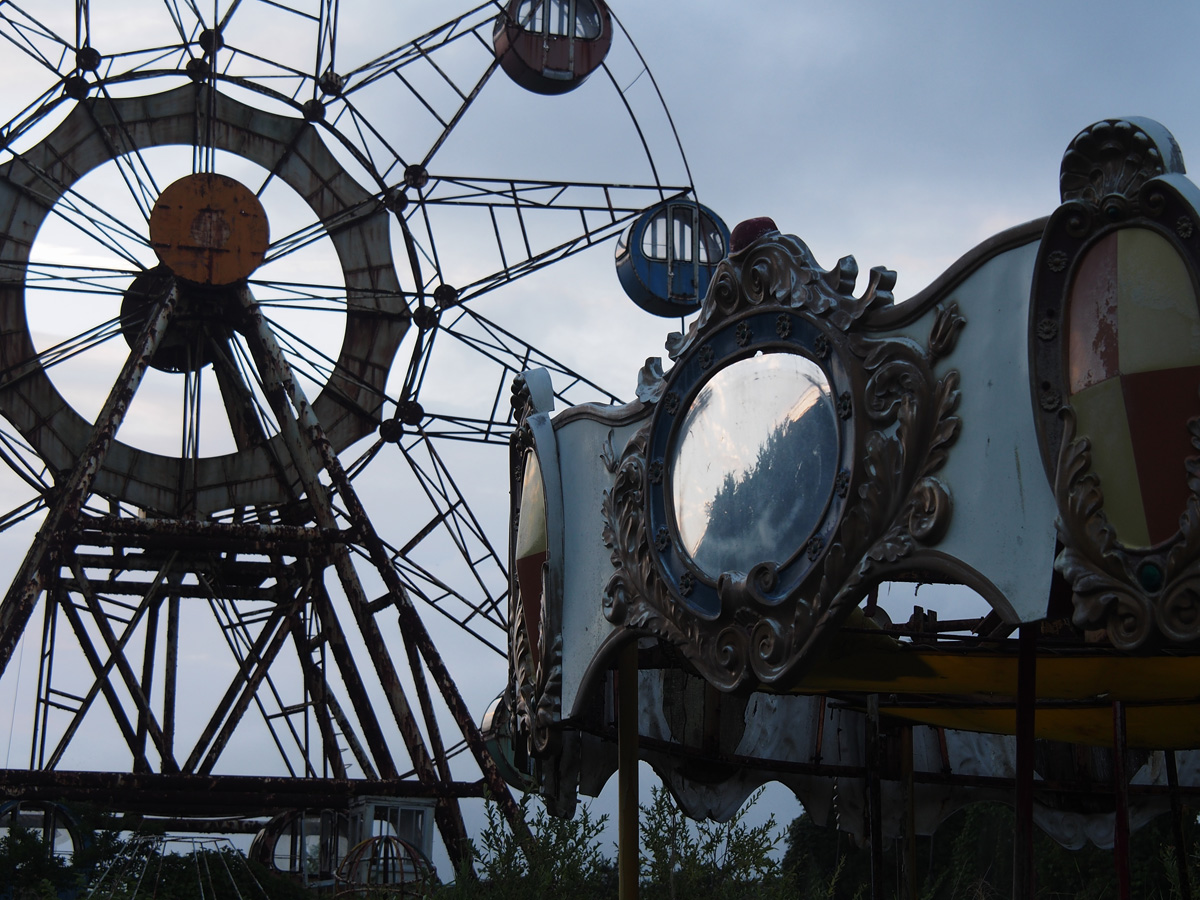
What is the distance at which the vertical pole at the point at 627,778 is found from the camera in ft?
21.7

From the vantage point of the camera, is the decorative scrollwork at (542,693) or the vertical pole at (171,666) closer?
the decorative scrollwork at (542,693)

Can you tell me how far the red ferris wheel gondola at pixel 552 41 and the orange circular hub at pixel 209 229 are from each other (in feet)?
13.4

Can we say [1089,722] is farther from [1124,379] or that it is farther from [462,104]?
[462,104]

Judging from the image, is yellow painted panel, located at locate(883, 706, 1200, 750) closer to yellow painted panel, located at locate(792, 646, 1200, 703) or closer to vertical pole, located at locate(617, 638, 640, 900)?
yellow painted panel, located at locate(792, 646, 1200, 703)

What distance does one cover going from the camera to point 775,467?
5281 mm

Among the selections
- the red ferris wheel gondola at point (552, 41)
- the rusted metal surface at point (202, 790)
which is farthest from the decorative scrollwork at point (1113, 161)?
the red ferris wheel gondola at point (552, 41)

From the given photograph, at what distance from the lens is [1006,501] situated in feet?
13.9

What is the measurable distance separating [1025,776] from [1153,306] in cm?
199

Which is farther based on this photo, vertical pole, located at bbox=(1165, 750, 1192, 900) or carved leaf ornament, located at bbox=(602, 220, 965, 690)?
vertical pole, located at bbox=(1165, 750, 1192, 900)

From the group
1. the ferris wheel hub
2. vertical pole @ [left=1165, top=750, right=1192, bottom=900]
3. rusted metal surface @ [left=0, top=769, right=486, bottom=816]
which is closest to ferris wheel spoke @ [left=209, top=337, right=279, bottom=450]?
the ferris wheel hub

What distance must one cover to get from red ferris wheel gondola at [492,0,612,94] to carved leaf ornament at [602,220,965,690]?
11862 mm

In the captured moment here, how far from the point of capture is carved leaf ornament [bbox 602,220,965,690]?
183 inches

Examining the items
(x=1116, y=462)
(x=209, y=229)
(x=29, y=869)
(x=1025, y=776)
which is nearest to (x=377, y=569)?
(x=209, y=229)

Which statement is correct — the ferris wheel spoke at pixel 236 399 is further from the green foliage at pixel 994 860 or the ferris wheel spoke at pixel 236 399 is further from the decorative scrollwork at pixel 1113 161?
the decorative scrollwork at pixel 1113 161
